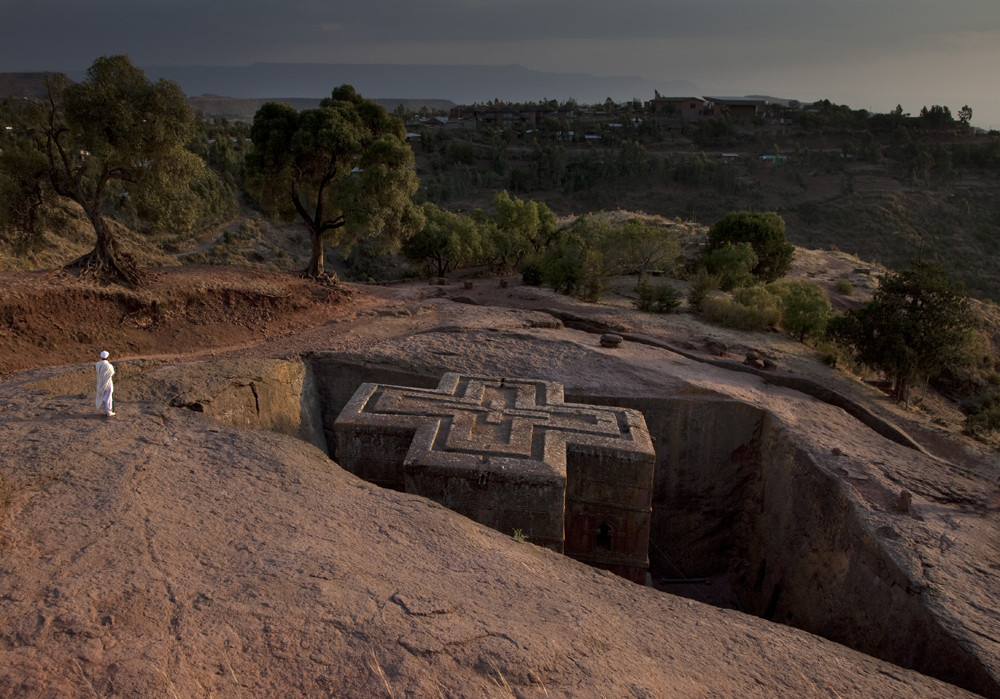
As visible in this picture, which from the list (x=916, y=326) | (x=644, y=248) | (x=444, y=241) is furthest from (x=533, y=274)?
(x=916, y=326)

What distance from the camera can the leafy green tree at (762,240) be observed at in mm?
22734

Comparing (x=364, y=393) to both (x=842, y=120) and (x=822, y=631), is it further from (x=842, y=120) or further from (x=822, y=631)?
(x=842, y=120)

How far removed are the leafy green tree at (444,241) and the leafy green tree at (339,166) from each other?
642 centimetres

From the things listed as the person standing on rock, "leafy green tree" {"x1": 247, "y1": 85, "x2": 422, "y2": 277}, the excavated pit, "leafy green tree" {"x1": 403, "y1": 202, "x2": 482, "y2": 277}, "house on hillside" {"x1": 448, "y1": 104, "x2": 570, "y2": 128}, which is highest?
"house on hillside" {"x1": 448, "y1": 104, "x2": 570, "y2": 128}

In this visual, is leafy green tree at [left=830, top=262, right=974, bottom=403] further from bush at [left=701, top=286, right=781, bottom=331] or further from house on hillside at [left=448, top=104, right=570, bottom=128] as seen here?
house on hillside at [left=448, top=104, right=570, bottom=128]

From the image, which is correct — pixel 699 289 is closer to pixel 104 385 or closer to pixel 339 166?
pixel 339 166

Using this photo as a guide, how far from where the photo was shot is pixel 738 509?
10.1 metres

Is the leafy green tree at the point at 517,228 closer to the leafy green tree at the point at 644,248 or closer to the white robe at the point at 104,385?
the leafy green tree at the point at 644,248

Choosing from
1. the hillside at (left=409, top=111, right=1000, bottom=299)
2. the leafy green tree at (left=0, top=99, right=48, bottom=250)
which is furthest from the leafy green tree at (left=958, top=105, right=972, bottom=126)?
the leafy green tree at (left=0, top=99, right=48, bottom=250)

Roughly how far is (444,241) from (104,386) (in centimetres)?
1671

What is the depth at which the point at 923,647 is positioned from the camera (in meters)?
5.54

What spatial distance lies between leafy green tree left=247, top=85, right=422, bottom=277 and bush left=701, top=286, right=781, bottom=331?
8.03 meters

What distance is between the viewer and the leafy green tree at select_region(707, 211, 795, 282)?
22.7 meters

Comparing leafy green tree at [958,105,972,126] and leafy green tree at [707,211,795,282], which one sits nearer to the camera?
leafy green tree at [707,211,795,282]
